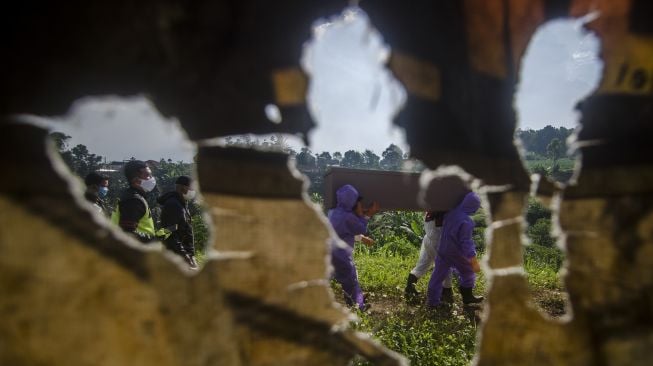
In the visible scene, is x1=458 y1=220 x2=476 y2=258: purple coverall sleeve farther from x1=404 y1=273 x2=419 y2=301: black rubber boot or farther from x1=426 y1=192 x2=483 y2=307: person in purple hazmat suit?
x1=404 y1=273 x2=419 y2=301: black rubber boot

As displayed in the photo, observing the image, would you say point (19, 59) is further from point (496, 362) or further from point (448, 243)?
point (448, 243)

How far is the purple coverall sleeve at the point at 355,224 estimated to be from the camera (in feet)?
18.2

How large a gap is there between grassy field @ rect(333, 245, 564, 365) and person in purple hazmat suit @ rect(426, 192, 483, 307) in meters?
0.39

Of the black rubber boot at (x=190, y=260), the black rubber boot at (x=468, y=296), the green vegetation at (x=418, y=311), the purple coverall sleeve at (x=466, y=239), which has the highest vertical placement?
the purple coverall sleeve at (x=466, y=239)

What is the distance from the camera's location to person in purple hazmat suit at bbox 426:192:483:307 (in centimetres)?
518

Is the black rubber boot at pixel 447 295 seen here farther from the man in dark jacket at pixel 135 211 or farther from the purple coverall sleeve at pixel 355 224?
the man in dark jacket at pixel 135 211

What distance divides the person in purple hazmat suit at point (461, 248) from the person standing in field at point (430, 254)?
0.30 metres

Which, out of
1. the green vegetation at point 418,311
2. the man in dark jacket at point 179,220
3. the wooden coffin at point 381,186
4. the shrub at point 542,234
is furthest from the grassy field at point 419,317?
the shrub at point 542,234

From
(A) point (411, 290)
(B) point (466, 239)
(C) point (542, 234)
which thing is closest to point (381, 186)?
(B) point (466, 239)

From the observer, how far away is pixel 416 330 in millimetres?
4211

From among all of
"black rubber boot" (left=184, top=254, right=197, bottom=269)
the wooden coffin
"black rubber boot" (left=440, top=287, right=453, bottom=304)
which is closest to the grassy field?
"black rubber boot" (left=440, top=287, right=453, bottom=304)

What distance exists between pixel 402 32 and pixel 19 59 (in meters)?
1.02

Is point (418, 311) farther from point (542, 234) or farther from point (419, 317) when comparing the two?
point (542, 234)

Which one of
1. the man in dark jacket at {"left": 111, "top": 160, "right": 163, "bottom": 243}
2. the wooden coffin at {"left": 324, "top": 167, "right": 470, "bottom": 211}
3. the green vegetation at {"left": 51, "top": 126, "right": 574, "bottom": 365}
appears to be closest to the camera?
the green vegetation at {"left": 51, "top": 126, "right": 574, "bottom": 365}
